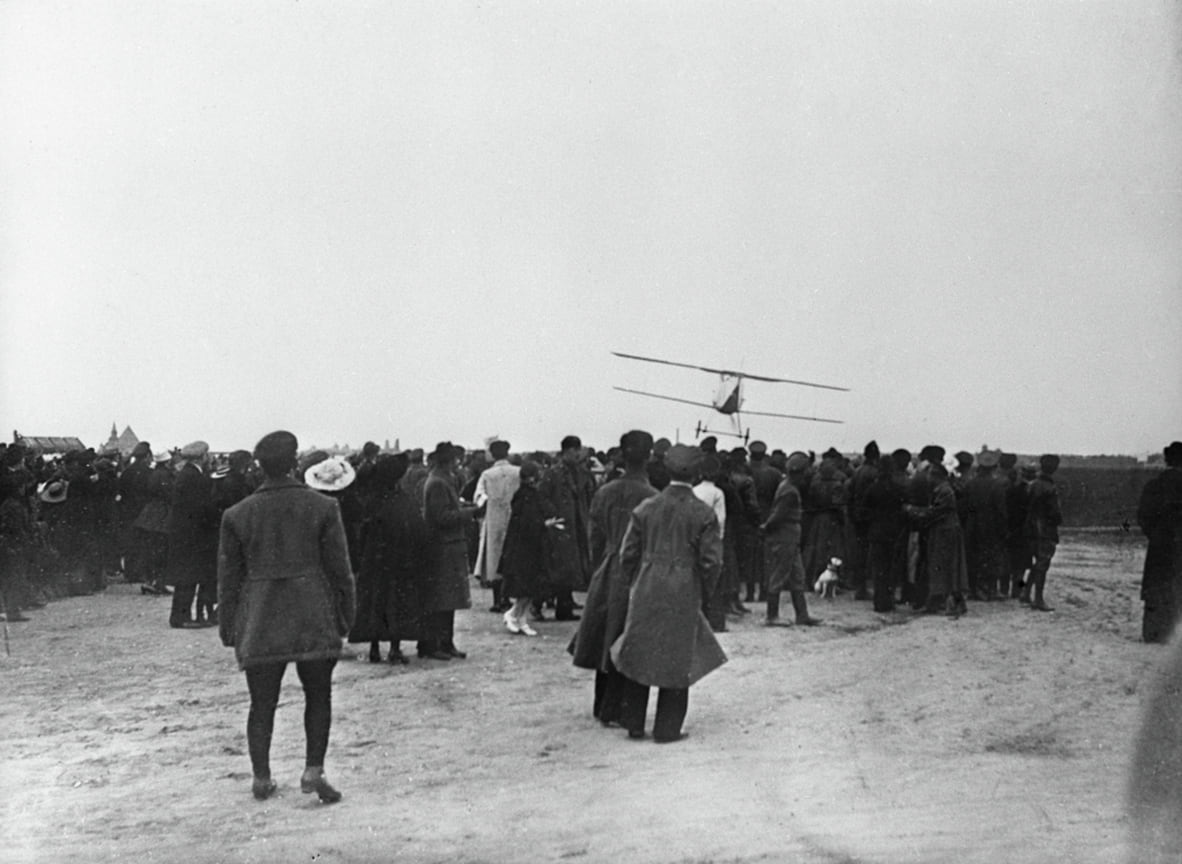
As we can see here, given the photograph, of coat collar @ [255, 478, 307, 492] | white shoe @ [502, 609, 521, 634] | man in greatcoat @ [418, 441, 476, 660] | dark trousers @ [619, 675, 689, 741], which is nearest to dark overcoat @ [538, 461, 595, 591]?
white shoe @ [502, 609, 521, 634]

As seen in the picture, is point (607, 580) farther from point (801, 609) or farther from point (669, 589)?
point (801, 609)

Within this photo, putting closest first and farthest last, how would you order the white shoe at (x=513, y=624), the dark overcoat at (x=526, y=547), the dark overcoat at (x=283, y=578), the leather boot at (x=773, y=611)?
the dark overcoat at (x=283, y=578)
the dark overcoat at (x=526, y=547)
the white shoe at (x=513, y=624)
the leather boot at (x=773, y=611)

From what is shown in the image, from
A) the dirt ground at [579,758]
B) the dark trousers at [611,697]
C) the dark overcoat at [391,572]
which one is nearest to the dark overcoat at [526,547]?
the dirt ground at [579,758]

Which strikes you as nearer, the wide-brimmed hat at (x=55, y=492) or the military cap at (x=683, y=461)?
the military cap at (x=683, y=461)

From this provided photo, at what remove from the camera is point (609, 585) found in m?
7.74

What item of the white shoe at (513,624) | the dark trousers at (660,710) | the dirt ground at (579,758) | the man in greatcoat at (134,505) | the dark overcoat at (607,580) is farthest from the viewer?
the man in greatcoat at (134,505)

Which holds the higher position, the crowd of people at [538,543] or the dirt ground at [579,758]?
the crowd of people at [538,543]

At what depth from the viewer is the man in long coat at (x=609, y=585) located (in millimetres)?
7652

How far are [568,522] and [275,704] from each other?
7.10m

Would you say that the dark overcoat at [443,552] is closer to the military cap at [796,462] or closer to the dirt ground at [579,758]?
the dirt ground at [579,758]

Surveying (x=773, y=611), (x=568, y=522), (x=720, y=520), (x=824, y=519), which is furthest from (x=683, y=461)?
(x=824, y=519)

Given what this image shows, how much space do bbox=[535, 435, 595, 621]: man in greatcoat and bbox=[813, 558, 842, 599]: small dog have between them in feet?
10.7

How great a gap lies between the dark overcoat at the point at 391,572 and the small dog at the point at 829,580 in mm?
6856

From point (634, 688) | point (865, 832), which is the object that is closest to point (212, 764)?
point (634, 688)
